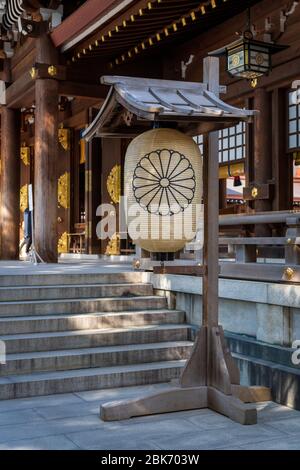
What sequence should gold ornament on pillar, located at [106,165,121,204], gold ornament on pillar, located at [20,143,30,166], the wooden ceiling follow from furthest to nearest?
gold ornament on pillar, located at [20,143,30,166] → gold ornament on pillar, located at [106,165,121,204] → the wooden ceiling

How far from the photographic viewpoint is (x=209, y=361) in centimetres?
510

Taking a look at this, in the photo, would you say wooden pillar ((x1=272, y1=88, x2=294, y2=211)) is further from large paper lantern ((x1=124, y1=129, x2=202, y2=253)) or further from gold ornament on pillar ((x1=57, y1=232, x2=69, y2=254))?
gold ornament on pillar ((x1=57, y1=232, x2=69, y2=254))

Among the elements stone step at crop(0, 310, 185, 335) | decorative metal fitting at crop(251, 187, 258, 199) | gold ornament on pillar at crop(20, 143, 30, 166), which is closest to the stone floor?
stone step at crop(0, 310, 185, 335)

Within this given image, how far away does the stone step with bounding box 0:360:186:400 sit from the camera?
537cm

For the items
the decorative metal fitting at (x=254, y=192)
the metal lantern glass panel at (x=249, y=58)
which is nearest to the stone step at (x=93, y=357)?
the decorative metal fitting at (x=254, y=192)

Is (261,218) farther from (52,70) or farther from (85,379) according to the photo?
(52,70)

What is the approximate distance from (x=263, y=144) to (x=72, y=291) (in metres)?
4.45

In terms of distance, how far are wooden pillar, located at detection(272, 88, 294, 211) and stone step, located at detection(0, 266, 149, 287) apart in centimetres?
306

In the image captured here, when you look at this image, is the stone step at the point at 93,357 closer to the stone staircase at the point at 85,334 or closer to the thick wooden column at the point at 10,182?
the stone staircase at the point at 85,334

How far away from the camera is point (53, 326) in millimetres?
6434

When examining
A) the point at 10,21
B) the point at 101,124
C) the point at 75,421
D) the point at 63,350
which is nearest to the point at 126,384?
the point at 63,350

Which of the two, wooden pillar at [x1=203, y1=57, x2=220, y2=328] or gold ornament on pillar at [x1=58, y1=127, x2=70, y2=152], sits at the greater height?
gold ornament on pillar at [x1=58, y1=127, x2=70, y2=152]

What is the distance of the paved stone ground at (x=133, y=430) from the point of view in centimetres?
412

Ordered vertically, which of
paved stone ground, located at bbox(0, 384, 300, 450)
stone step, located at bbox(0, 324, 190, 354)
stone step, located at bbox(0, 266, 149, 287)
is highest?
stone step, located at bbox(0, 266, 149, 287)
